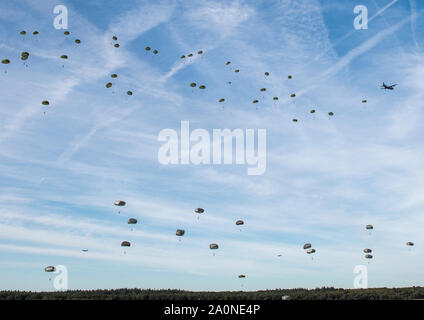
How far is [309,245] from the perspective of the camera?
117938 millimetres
